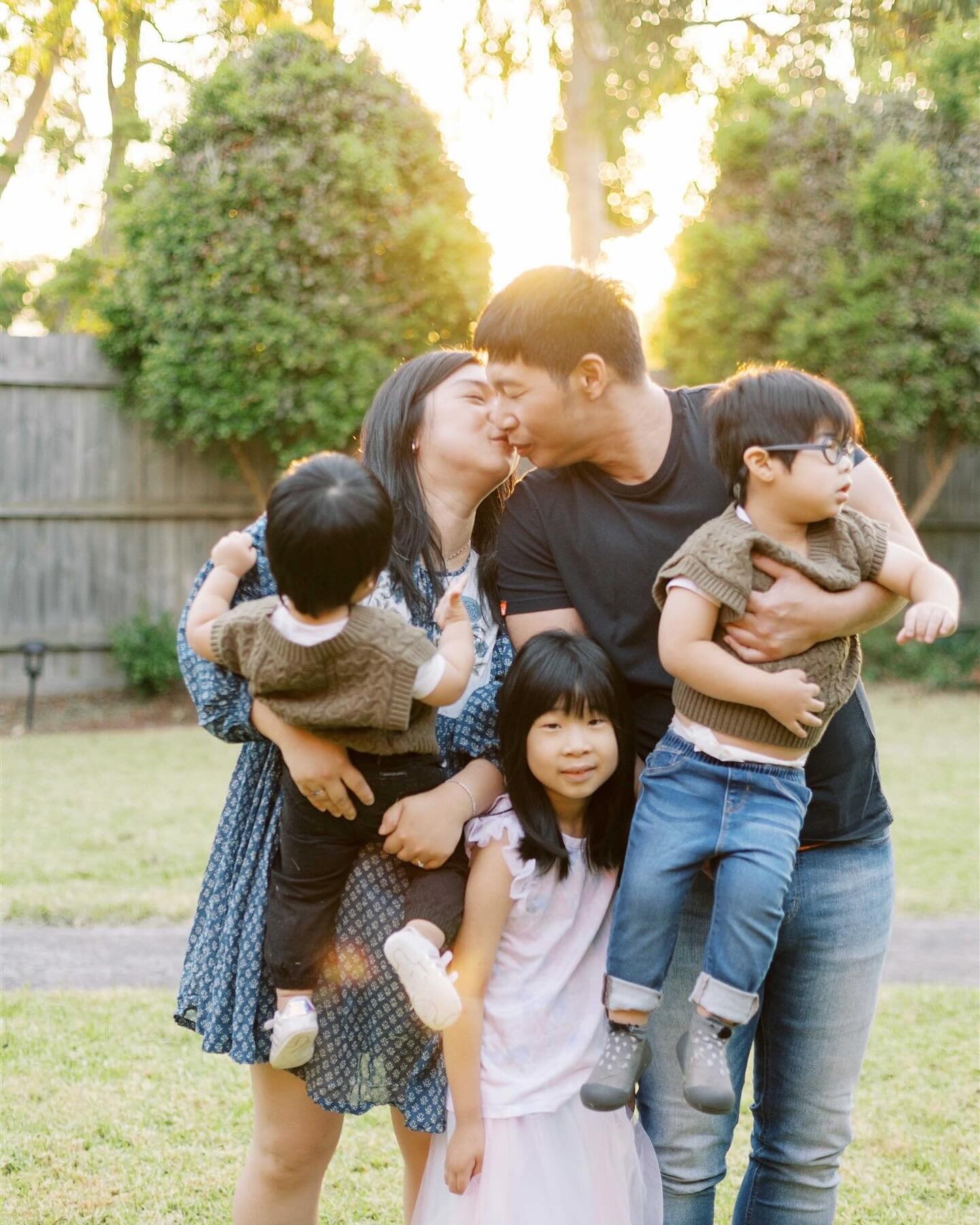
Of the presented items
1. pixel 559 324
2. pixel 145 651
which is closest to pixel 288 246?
pixel 145 651

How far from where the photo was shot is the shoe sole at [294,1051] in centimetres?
211

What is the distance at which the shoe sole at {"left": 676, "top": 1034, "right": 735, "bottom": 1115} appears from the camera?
201 centimetres

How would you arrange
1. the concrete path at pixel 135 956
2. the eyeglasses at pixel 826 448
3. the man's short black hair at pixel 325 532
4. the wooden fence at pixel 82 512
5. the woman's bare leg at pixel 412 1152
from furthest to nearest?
1. the wooden fence at pixel 82 512
2. the concrete path at pixel 135 956
3. the woman's bare leg at pixel 412 1152
4. the eyeglasses at pixel 826 448
5. the man's short black hair at pixel 325 532

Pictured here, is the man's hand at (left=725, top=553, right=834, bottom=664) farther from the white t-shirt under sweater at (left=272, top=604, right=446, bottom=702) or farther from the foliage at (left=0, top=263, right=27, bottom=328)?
the foliage at (left=0, top=263, right=27, bottom=328)

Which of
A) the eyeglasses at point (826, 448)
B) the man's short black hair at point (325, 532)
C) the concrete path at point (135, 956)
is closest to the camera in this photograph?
the man's short black hair at point (325, 532)

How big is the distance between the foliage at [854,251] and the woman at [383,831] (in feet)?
27.6

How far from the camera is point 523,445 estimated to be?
87.8 inches

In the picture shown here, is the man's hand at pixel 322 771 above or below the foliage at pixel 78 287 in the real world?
below

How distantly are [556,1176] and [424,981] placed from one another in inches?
19.9

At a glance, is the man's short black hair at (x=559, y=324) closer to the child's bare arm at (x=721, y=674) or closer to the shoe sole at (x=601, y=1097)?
the child's bare arm at (x=721, y=674)

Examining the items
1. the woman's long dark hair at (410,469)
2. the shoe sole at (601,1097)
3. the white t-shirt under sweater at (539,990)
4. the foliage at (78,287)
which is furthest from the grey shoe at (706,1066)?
the foliage at (78,287)

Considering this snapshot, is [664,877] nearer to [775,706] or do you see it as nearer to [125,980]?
Answer: [775,706]

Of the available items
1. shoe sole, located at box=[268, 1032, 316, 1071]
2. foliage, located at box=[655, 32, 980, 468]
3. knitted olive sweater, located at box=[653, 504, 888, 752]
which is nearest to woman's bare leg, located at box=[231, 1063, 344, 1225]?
shoe sole, located at box=[268, 1032, 316, 1071]

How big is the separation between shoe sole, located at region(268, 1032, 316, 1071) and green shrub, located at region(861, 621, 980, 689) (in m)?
9.71
